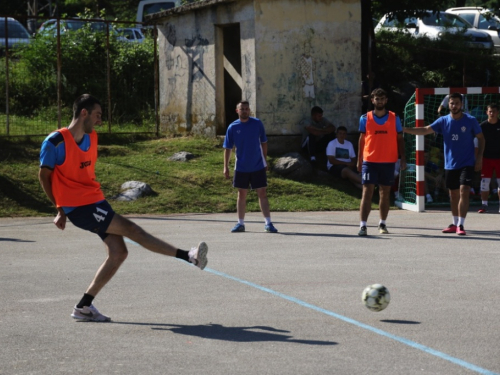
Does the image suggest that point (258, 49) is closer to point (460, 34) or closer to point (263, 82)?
point (263, 82)

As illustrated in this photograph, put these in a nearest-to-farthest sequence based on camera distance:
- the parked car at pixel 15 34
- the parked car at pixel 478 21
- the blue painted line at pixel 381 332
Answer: the blue painted line at pixel 381 332
the parked car at pixel 15 34
the parked car at pixel 478 21

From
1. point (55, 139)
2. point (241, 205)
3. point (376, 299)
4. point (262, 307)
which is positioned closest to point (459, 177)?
point (241, 205)

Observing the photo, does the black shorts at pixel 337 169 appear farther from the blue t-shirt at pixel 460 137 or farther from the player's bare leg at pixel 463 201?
the player's bare leg at pixel 463 201

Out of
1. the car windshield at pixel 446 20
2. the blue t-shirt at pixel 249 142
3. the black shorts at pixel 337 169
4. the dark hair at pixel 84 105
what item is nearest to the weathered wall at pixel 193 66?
the black shorts at pixel 337 169

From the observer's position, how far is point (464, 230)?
13.0 meters

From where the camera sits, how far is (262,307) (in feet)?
25.4

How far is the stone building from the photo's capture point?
18.9 m

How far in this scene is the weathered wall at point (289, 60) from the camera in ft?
62.0

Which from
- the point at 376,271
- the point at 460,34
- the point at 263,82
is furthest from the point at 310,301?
the point at 460,34

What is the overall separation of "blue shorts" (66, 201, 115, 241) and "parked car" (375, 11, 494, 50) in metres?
18.8

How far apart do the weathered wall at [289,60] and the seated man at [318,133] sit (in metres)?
0.43

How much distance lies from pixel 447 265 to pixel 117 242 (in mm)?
4258

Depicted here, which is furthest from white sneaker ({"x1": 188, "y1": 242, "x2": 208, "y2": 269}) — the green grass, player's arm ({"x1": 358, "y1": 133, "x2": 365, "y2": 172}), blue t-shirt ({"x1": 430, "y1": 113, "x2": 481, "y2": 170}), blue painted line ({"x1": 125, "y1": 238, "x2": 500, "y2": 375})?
the green grass

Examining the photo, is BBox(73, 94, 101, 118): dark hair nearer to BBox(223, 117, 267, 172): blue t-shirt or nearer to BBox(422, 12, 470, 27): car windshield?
BBox(223, 117, 267, 172): blue t-shirt
